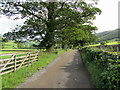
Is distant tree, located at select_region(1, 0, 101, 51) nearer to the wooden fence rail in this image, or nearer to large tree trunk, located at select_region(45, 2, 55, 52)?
large tree trunk, located at select_region(45, 2, 55, 52)

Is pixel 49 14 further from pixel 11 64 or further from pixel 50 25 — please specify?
pixel 11 64

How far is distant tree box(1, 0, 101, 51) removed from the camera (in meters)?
22.8

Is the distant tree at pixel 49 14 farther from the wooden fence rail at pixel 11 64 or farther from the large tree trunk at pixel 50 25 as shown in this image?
the wooden fence rail at pixel 11 64

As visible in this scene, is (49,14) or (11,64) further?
(49,14)

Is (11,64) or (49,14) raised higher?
(49,14)

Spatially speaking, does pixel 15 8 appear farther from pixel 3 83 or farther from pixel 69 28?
pixel 3 83

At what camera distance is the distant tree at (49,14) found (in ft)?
74.7

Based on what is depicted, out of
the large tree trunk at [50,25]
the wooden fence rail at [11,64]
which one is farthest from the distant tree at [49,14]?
the wooden fence rail at [11,64]

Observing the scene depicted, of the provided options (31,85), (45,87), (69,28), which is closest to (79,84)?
(45,87)

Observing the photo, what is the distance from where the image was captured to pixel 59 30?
2447cm

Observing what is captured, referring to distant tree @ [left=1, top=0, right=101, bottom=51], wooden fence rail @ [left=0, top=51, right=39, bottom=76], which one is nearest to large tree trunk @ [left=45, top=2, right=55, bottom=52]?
distant tree @ [left=1, top=0, right=101, bottom=51]

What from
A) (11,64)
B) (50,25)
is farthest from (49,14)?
(11,64)

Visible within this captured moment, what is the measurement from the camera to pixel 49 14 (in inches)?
973

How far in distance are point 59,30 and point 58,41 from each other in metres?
2.55
